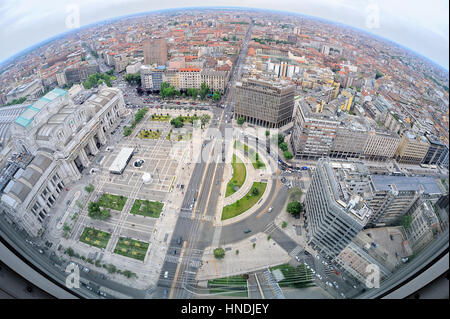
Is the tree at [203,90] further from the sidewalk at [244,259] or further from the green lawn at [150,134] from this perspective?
the sidewalk at [244,259]

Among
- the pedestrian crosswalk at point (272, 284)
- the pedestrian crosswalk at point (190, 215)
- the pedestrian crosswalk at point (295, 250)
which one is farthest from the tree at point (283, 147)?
the pedestrian crosswalk at point (272, 284)

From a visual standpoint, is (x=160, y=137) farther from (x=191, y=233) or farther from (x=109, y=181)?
(x=191, y=233)


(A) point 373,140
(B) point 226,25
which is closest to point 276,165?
(A) point 373,140

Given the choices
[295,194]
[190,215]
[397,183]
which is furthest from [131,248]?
[397,183]

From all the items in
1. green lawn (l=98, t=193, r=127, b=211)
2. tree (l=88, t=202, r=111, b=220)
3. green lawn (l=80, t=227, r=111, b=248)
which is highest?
tree (l=88, t=202, r=111, b=220)

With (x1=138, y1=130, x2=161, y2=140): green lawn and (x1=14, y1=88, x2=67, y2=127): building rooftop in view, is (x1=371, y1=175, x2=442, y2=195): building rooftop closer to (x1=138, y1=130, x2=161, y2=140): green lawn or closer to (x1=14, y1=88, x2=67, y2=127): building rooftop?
(x1=138, y1=130, x2=161, y2=140): green lawn

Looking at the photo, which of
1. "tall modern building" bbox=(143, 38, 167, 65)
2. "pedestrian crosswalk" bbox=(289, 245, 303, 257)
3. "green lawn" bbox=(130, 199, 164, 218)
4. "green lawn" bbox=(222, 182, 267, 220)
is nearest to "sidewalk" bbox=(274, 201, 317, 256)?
"pedestrian crosswalk" bbox=(289, 245, 303, 257)
